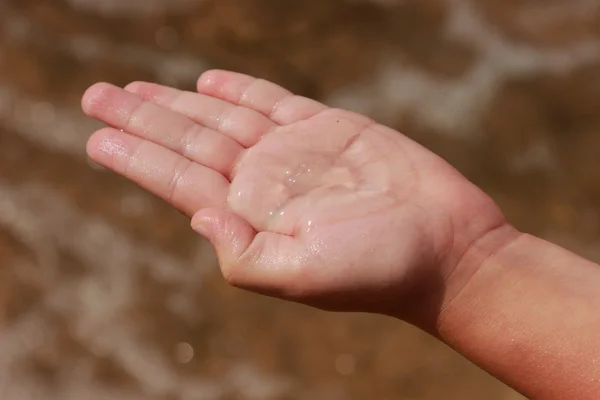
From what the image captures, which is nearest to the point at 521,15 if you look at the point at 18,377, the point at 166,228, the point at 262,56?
the point at 262,56

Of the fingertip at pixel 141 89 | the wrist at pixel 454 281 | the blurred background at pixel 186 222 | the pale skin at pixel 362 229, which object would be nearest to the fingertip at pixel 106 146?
the pale skin at pixel 362 229

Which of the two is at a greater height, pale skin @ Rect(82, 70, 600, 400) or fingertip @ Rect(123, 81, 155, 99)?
fingertip @ Rect(123, 81, 155, 99)

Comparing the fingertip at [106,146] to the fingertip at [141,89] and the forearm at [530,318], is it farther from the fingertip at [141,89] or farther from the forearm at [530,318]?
the forearm at [530,318]

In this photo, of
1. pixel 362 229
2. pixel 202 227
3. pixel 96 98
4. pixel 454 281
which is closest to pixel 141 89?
pixel 96 98

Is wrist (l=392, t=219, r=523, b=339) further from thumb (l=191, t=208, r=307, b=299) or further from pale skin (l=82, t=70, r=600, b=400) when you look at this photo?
thumb (l=191, t=208, r=307, b=299)

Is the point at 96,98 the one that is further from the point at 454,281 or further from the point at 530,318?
the point at 530,318

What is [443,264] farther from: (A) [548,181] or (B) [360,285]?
(A) [548,181]

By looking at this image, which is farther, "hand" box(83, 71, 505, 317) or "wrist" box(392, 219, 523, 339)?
"wrist" box(392, 219, 523, 339)

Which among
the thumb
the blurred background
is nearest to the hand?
the thumb
